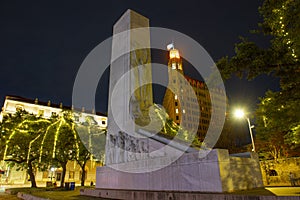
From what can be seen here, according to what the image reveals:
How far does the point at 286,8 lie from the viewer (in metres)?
7.49

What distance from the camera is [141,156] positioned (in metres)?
10.6

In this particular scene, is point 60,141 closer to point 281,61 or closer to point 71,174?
point 281,61

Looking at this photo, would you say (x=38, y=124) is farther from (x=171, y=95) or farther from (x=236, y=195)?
(x=171, y=95)

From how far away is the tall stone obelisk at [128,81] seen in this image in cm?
1320

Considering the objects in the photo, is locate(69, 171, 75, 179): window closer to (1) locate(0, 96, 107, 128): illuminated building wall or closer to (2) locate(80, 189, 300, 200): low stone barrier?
(1) locate(0, 96, 107, 128): illuminated building wall

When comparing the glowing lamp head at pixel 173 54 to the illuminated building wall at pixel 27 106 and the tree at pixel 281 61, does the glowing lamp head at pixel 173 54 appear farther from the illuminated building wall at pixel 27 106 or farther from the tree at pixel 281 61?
the tree at pixel 281 61

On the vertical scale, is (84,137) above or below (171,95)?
below

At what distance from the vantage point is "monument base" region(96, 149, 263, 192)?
22.3 feet

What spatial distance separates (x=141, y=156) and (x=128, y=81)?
18.0 feet

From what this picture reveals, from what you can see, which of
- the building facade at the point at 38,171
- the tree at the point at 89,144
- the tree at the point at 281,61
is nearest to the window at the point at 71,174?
the building facade at the point at 38,171

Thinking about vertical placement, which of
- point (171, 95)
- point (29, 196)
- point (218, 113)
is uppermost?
point (171, 95)

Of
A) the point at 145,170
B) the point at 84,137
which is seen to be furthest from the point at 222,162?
the point at 84,137

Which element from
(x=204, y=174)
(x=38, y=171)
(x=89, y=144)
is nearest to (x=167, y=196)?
(x=204, y=174)

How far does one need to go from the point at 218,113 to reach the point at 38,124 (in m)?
63.5
